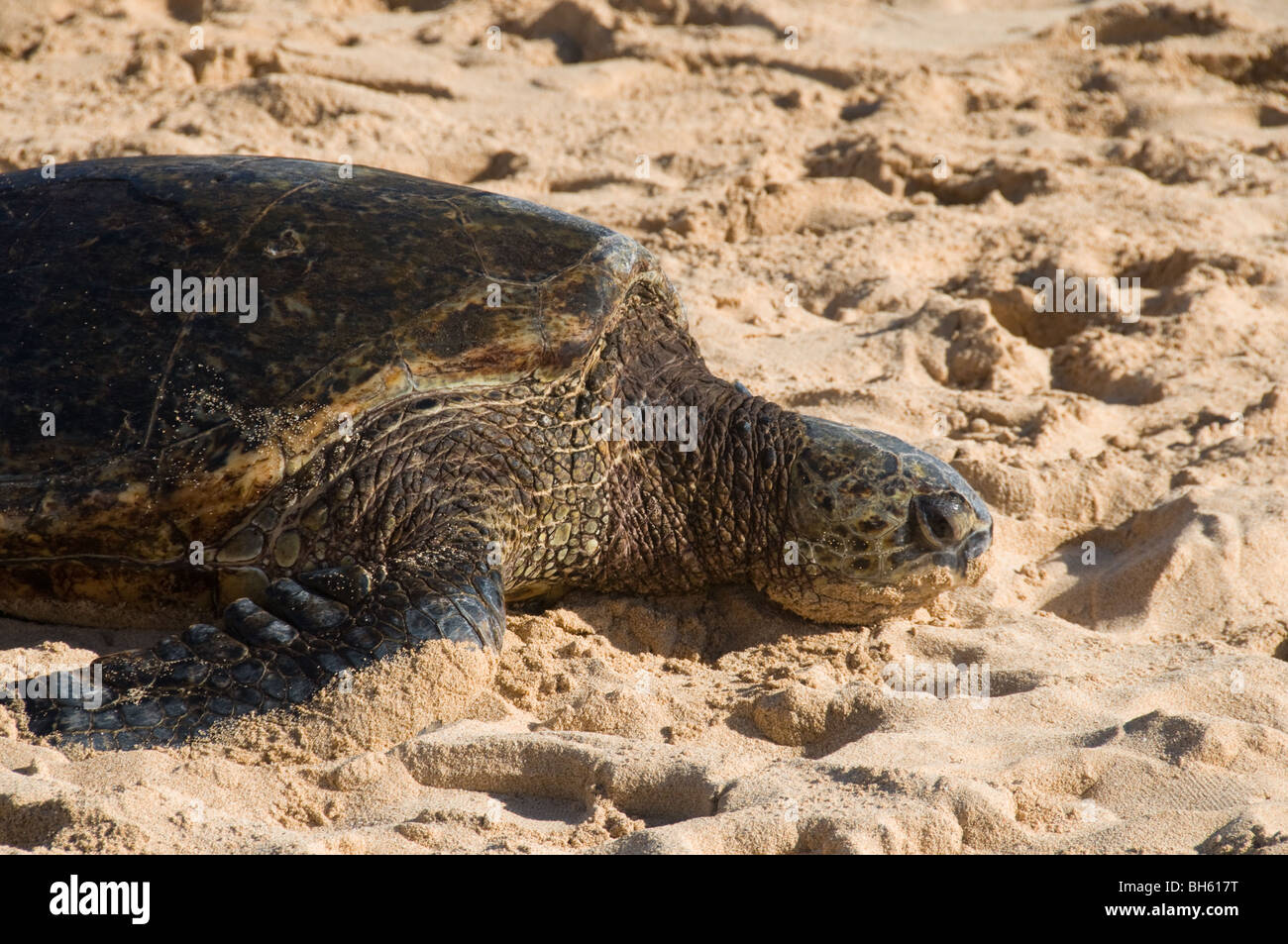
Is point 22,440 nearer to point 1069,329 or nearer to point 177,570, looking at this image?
point 177,570

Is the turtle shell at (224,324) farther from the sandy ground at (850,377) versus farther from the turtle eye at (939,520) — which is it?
the turtle eye at (939,520)

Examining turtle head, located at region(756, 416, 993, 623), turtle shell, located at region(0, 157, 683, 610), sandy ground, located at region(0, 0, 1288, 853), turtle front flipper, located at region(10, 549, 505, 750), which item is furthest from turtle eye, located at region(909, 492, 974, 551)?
turtle front flipper, located at region(10, 549, 505, 750)

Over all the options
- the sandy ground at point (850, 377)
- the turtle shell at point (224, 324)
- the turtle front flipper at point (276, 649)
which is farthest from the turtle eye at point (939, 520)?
the turtle front flipper at point (276, 649)

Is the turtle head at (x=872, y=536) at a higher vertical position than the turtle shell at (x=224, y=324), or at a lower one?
lower

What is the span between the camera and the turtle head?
3.18 m

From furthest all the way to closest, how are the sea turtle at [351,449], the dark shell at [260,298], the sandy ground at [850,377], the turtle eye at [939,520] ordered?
the turtle eye at [939,520], the dark shell at [260,298], the sea turtle at [351,449], the sandy ground at [850,377]

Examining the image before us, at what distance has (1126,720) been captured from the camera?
263cm

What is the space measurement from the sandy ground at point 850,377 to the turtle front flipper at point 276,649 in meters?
0.08

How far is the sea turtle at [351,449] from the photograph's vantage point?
2.69 m

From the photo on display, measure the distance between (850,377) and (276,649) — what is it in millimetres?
2589
